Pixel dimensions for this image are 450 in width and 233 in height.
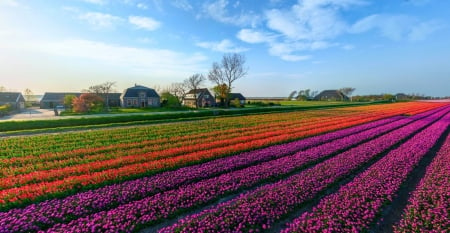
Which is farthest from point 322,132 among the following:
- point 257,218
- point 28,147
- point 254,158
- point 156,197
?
point 28,147

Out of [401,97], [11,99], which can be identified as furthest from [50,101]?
[401,97]

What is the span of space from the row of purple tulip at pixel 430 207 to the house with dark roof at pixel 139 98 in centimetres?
→ 6346

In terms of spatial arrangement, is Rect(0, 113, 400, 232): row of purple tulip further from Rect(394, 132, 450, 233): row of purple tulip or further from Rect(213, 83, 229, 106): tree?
Rect(213, 83, 229, 106): tree

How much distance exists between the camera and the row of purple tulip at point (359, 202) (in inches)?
189

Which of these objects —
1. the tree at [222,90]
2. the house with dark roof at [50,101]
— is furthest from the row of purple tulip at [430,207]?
the house with dark roof at [50,101]

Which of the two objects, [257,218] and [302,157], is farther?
[302,157]

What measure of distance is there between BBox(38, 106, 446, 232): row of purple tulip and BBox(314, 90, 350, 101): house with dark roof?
443ft

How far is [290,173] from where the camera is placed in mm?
8609

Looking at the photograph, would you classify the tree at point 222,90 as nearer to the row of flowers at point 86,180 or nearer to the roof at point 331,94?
the row of flowers at point 86,180

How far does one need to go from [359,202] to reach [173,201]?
558 cm

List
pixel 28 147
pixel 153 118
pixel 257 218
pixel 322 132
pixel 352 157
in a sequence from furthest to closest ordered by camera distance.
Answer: pixel 153 118 < pixel 322 132 < pixel 28 147 < pixel 352 157 < pixel 257 218

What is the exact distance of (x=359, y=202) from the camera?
5.71m

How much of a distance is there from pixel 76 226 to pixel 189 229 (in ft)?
9.22

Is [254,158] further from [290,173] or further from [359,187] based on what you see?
[359,187]
